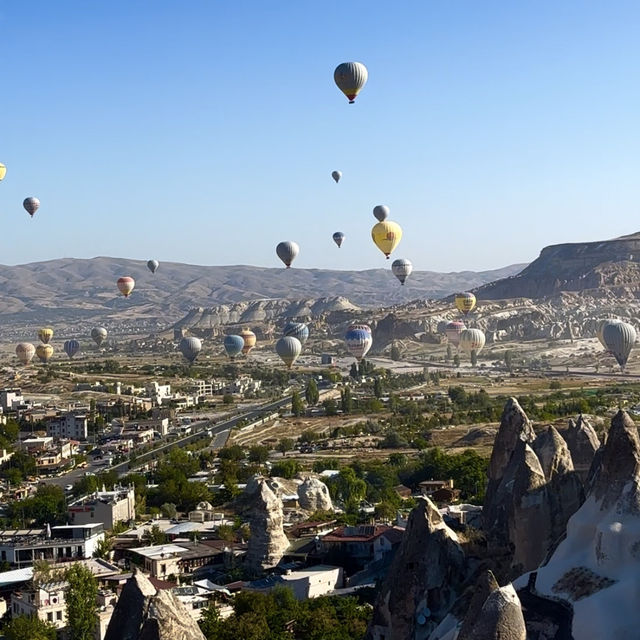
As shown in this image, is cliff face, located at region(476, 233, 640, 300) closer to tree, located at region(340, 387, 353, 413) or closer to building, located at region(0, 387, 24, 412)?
tree, located at region(340, 387, 353, 413)

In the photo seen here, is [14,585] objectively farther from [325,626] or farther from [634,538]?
[634,538]

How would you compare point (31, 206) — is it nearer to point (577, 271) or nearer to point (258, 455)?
point (258, 455)

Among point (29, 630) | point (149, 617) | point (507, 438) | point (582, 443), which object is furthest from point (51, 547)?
point (149, 617)

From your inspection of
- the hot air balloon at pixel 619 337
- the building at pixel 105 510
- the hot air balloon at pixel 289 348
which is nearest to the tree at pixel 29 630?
the building at pixel 105 510

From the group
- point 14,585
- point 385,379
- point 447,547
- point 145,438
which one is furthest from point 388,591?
point 385,379

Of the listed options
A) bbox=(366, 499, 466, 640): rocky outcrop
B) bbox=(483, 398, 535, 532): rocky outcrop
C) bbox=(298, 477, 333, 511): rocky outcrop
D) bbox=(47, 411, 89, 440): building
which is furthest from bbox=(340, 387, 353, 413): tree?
bbox=(366, 499, 466, 640): rocky outcrop

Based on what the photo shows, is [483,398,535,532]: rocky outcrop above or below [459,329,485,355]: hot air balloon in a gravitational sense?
above
